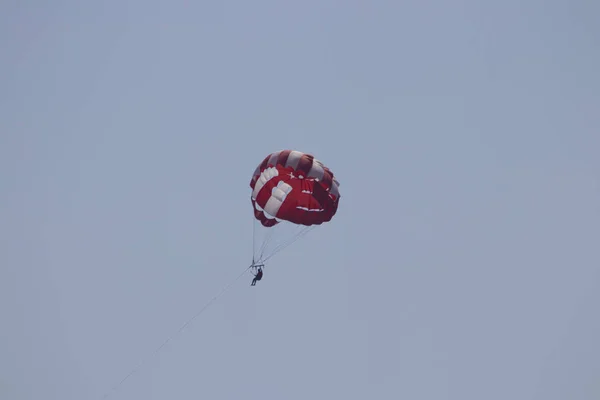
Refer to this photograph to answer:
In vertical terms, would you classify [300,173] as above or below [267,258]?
above

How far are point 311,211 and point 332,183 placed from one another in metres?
2.10

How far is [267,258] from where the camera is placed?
38375mm

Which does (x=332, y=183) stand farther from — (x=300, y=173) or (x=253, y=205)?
(x=253, y=205)

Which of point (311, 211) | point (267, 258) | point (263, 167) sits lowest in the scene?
point (267, 258)

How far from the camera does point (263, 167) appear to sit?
38.9 meters

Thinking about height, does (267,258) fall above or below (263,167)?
below

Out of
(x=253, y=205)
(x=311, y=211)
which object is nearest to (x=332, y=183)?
(x=311, y=211)

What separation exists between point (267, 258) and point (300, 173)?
524 cm

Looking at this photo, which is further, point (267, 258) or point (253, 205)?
point (253, 205)

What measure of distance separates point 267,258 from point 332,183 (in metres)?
5.74

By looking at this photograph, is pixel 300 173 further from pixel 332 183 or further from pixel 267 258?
pixel 267 258

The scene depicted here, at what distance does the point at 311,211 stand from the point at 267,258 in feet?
12.1

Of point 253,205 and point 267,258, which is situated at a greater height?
point 253,205

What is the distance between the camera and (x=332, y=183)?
128 feet
